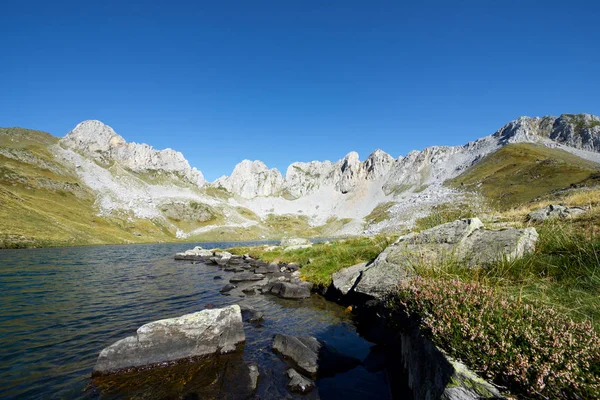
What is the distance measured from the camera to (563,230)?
847 cm

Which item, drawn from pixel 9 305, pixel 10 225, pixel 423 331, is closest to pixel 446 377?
pixel 423 331

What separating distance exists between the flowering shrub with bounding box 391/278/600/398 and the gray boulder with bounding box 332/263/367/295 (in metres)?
10.6

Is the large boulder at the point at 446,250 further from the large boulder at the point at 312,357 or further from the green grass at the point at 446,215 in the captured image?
the large boulder at the point at 312,357

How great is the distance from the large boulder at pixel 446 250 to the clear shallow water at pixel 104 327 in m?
2.91

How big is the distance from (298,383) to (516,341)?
637 cm

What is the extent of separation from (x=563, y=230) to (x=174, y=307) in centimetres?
1993

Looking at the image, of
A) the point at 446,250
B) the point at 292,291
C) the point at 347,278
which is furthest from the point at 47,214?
the point at 446,250

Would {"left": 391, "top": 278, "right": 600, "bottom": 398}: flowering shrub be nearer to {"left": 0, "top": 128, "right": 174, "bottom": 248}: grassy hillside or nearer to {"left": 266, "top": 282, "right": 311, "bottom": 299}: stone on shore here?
{"left": 266, "top": 282, "right": 311, "bottom": 299}: stone on shore

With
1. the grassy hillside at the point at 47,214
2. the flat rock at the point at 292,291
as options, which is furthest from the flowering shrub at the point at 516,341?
the grassy hillside at the point at 47,214

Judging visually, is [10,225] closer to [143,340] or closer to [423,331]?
[143,340]

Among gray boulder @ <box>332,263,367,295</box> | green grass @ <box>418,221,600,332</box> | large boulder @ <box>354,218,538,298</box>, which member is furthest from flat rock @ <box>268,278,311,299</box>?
green grass @ <box>418,221,600,332</box>

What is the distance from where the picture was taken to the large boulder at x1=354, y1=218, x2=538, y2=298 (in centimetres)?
866

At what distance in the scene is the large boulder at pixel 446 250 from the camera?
28.4ft

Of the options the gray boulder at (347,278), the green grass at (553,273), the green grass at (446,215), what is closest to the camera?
the green grass at (553,273)
